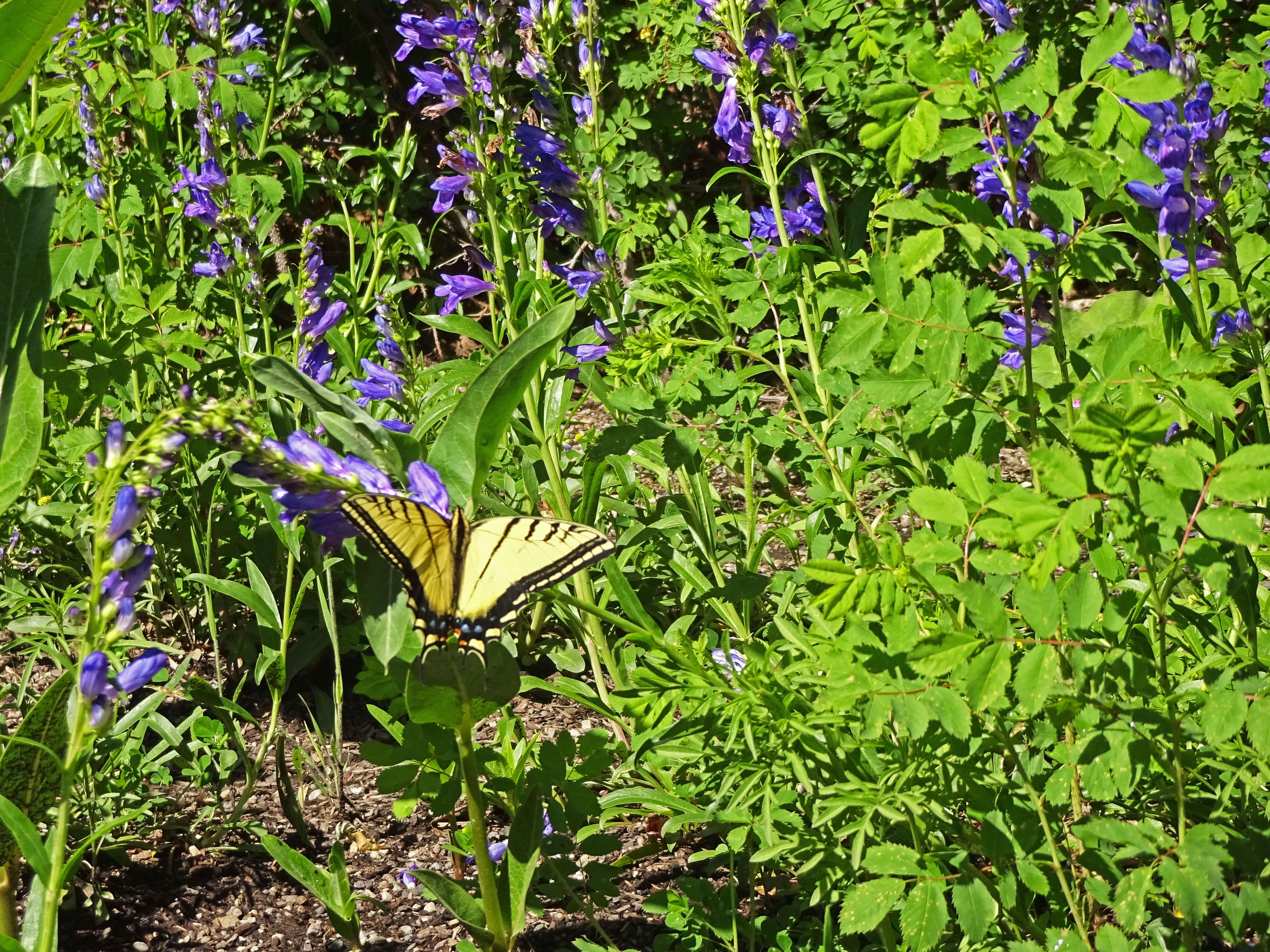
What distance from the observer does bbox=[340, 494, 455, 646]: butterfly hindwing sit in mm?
1399

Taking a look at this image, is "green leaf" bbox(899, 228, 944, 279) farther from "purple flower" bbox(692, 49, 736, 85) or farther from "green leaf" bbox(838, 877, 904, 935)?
"purple flower" bbox(692, 49, 736, 85)

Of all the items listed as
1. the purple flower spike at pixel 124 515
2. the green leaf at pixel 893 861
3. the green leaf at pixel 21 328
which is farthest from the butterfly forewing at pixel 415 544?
the green leaf at pixel 893 861

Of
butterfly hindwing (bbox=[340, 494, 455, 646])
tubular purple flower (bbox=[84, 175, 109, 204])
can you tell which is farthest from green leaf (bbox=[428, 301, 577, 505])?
tubular purple flower (bbox=[84, 175, 109, 204])

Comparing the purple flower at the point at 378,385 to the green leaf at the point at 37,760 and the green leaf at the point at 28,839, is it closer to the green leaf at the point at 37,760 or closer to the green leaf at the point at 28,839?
the green leaf at the point at 37,760

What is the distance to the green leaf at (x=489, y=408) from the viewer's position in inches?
57.7

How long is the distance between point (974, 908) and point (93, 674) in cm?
111

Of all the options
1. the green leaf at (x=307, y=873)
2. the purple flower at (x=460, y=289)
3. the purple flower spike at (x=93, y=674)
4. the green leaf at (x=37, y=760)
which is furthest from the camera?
the purple flower at (x=460, y=289)

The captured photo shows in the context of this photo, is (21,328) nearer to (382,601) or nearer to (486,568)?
(382,601)

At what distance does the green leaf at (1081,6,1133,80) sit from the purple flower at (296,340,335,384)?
1941 millimetres

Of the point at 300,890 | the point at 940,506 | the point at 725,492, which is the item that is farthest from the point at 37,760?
the point at 725,492

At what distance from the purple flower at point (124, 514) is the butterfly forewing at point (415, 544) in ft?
0.97

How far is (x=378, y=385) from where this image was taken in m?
2.87

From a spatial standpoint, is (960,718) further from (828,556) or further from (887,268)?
(828,556)

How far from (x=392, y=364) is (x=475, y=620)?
6.74ft
